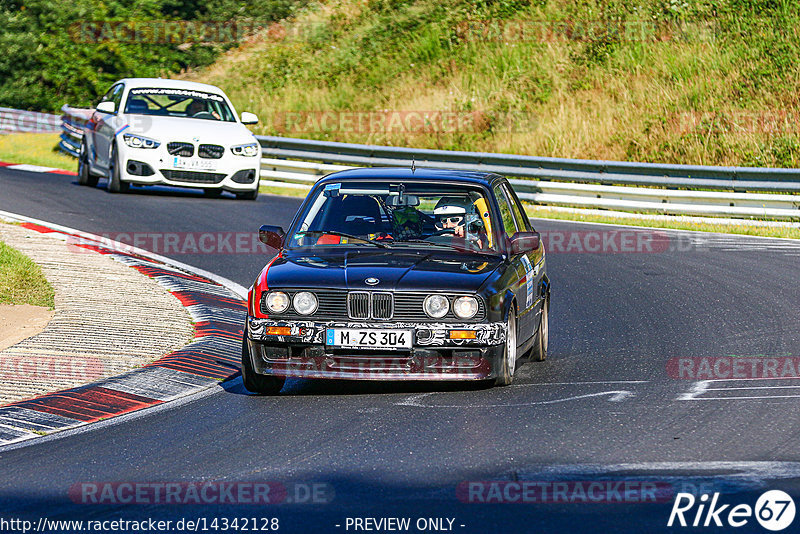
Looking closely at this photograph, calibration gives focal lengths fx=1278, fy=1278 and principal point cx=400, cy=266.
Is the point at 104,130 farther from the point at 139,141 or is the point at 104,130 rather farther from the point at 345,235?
the point at 345,235

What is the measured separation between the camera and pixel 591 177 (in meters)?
22.6

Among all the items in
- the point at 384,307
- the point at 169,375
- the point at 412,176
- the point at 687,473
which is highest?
the point at 412,176

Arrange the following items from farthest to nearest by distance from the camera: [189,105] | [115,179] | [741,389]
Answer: [189,105], [115,179], [741,389]

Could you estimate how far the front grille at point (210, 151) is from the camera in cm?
→ 2020

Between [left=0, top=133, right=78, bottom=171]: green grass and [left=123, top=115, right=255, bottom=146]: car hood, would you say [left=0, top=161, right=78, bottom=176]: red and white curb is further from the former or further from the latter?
[left=123, top=115, right=255, bottom=146]: car hood

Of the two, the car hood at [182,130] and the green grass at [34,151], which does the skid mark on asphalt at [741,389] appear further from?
the green grass at [34,151]

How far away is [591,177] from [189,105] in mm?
7099

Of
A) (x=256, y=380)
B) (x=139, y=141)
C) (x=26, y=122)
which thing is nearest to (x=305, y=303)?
(x=256, y=380)

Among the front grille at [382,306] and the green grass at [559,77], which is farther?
the green grass at [559,77]

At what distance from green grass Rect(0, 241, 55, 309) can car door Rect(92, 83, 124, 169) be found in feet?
26.3

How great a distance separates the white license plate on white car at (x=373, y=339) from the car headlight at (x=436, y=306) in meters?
0.21

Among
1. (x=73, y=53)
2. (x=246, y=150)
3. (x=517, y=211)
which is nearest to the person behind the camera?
(x=517, y=211)

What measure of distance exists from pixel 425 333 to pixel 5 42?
34.8 m

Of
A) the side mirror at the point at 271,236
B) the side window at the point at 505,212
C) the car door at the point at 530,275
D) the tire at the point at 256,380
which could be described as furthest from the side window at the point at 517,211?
the tire at the point at 256,380
